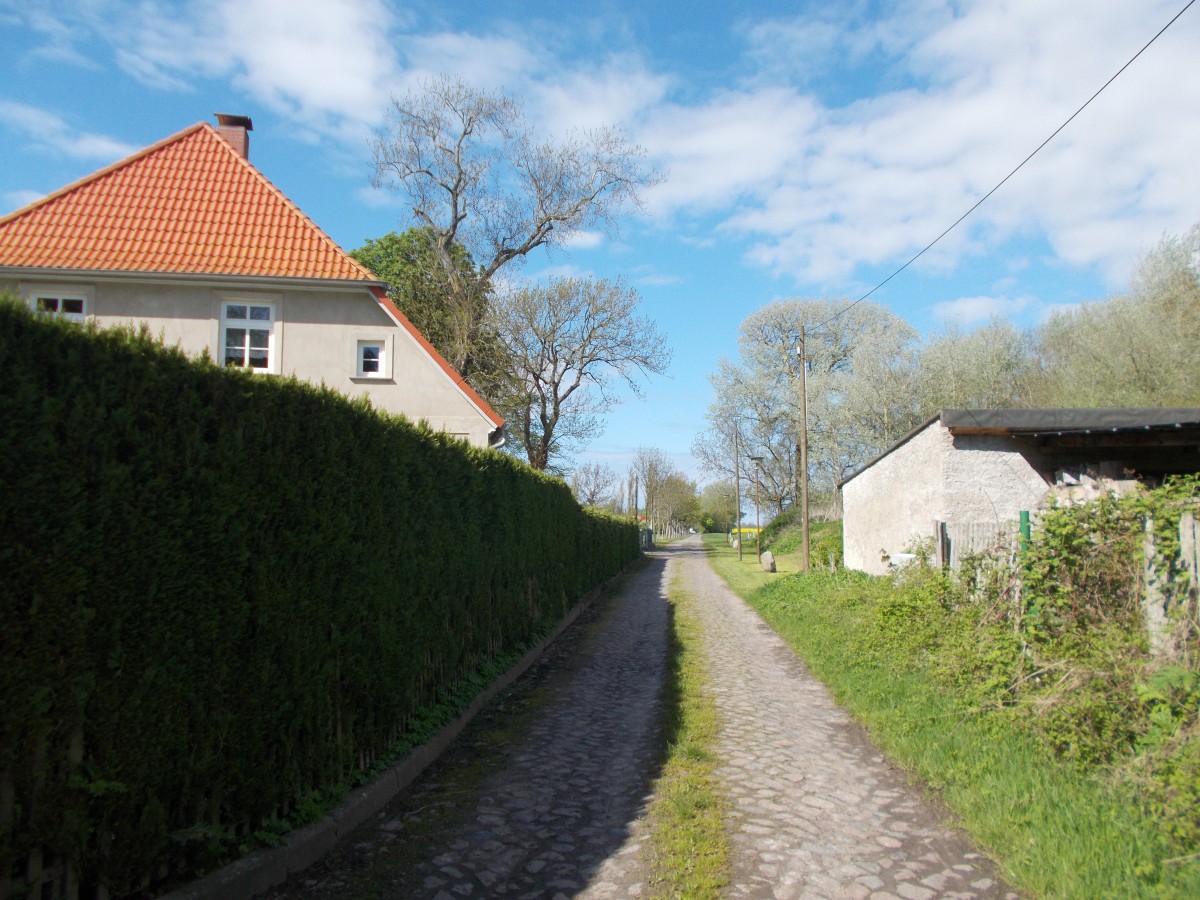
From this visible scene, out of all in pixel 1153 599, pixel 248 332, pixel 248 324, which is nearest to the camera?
pixel 1153 599

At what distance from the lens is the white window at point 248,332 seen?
18188 mm

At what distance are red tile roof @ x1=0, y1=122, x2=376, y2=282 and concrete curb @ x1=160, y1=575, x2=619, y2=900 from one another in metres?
14.1

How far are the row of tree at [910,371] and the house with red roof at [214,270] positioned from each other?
519 inches

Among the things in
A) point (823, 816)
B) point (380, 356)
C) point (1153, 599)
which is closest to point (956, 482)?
point (1153, 599)

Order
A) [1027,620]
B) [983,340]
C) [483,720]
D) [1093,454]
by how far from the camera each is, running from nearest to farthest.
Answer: [1027,620], [483,720], [1093,454], [983,340]

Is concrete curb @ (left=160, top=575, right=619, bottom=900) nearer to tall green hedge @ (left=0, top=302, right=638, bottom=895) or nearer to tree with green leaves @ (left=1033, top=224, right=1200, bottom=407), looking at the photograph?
tall green hedge @ (left=0, top=302, right=638, bottom=895)

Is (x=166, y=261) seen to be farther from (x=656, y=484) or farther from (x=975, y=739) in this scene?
(x=656, y=484)

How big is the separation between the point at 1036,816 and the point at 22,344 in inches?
203

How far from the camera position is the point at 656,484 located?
90.4 meters

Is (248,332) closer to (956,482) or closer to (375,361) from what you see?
(375,361)

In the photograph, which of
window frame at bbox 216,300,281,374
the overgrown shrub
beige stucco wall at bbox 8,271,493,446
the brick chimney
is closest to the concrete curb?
the overgrown shrub

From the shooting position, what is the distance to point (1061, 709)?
513 cm

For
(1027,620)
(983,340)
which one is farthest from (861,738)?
(983,340)

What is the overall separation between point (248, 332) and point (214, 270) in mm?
1625
